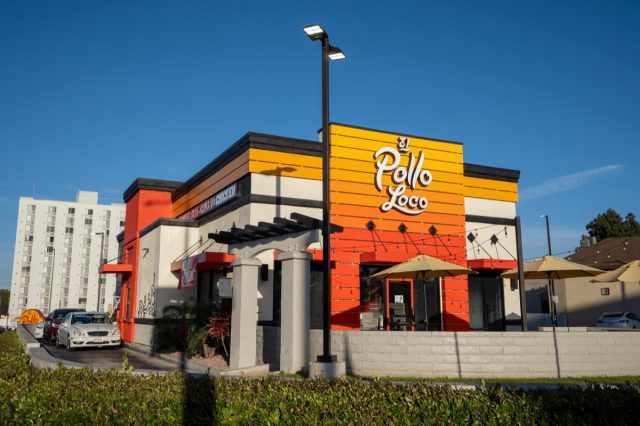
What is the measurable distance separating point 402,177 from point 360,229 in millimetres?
2719

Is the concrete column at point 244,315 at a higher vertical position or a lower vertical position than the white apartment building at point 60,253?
lower

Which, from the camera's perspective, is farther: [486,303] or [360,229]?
[486,303]

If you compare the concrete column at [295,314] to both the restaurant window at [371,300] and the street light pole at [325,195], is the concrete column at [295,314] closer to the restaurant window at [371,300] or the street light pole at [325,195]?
the street light pole at [325,195]

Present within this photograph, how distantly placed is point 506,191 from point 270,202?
35.4ft

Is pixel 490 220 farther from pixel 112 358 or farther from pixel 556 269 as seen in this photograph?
pixel 112 358

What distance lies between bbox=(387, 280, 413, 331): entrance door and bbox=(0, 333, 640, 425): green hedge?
13.7 meters

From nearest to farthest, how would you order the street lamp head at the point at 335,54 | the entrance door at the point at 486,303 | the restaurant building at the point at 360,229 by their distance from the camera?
the street lamp head at the point at 335,54, the restaurant building at the point at 360,229, the entrance door at the point at 486,303

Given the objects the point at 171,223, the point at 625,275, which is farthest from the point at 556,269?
the point at 171,223

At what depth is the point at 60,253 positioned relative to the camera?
361 ft

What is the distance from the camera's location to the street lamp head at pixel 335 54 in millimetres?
13062

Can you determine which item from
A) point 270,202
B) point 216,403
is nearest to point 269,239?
point 270,202

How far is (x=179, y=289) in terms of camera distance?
2309 centimetres


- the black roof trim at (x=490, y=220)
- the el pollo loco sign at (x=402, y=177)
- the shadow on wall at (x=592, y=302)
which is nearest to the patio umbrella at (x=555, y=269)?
the el pollo loco sign at (x=402, y=177)

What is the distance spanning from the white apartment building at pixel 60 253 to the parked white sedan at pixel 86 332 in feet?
285
